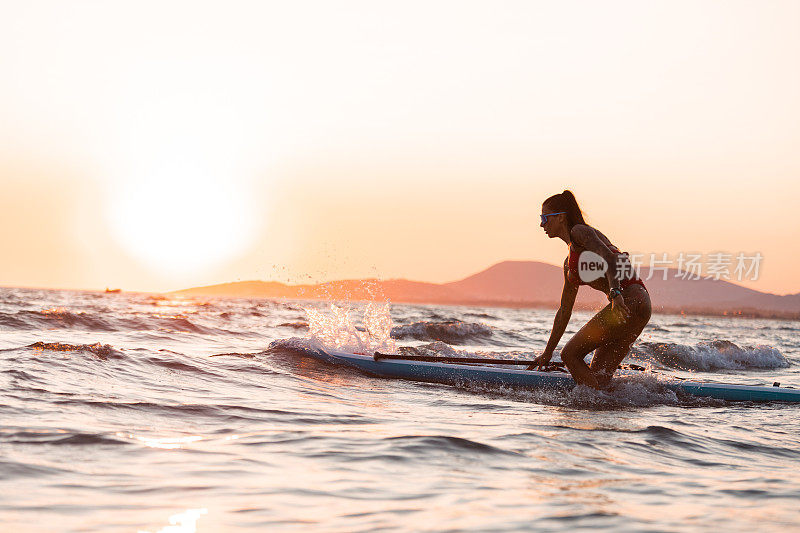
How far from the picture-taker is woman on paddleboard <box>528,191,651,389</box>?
6.67m

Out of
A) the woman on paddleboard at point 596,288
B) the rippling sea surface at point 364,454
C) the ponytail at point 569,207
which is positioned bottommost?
the rippling sea surface at point 364,454

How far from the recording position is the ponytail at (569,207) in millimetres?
6945

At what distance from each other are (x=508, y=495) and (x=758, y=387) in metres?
5.77

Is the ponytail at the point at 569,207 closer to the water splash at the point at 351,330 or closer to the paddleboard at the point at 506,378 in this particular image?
the paddleboard at the point at 506,378

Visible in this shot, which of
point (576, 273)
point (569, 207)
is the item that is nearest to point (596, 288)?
point (576, 273)

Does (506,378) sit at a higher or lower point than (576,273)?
lower

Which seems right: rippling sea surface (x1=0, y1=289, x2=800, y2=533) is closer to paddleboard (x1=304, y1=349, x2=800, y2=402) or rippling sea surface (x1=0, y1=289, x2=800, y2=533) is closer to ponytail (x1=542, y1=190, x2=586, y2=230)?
paddleboard (x1=304, y1=349, x2=800, y2=402)

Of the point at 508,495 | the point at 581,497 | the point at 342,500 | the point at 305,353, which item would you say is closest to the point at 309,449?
the point at 342,500

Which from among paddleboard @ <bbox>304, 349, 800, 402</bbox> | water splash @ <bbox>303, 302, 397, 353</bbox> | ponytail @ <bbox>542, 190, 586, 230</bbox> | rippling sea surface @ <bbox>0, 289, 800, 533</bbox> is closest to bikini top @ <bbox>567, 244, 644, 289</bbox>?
ponytail @ <bbox>542, 190, 586, 230</bbox>

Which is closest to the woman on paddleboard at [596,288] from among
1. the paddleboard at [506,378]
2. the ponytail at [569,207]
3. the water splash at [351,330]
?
the ponytail at [569,207]

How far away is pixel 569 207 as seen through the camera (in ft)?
22.8

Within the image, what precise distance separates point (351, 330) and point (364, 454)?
22.9 feet

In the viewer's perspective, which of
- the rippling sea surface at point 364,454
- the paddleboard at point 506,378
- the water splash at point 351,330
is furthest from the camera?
the water splash at point 351,330

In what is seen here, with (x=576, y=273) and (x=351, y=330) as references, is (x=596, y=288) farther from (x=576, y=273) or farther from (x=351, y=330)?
(x=351, y=330)
